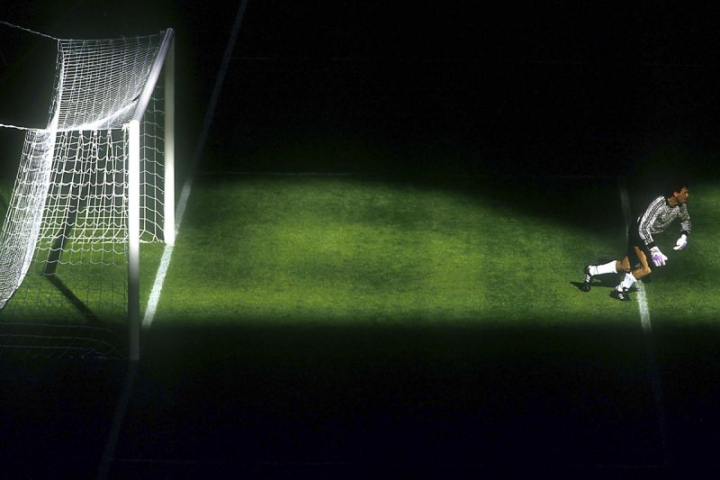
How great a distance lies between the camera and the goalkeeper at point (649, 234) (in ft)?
42.4

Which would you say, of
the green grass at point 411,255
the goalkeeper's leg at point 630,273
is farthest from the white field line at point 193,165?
the goalkeeper's leg at point 630,273

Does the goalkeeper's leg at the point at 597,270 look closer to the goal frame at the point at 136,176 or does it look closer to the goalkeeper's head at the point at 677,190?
the goalkeeper's head at the point at 677,190

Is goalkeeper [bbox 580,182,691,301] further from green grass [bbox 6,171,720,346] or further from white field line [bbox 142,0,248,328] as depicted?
white field line [bbox 142,0,248,328]

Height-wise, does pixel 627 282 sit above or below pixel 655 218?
below

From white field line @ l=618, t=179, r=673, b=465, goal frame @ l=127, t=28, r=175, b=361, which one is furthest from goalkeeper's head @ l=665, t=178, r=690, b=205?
goal frame @ l=127, t=28, r=175, b=361

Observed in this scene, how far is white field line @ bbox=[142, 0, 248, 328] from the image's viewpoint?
13.4 metres

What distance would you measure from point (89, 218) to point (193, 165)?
1.80 m

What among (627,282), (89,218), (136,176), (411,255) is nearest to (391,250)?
(411,255)

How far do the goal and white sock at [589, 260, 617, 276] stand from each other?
14.2 feet

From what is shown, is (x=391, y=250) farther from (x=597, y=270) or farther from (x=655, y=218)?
(x=655, y=218)

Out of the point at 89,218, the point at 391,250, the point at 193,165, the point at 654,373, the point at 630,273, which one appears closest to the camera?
the point at 654,373

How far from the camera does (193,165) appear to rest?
53.5 ft

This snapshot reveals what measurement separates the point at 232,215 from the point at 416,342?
10.9 feet

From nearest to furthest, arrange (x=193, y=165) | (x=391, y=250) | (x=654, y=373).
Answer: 1. (x=654, y=373)
2. (x=391, y=250)
3. (x=193, y=165)
